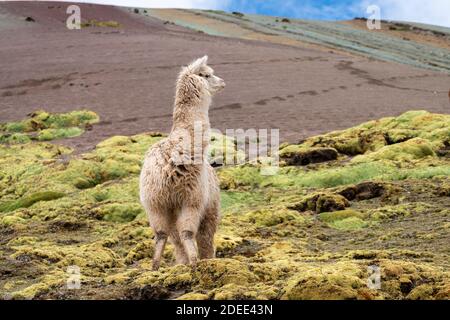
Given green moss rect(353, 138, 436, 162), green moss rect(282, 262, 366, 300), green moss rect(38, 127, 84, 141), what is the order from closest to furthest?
1. green moss rect(282, 262, 366, 300)
2. green moss rect(353, 138, 436, 162)
3. green moss rect(38, 127, 84, 141)

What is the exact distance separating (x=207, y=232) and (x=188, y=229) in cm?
106

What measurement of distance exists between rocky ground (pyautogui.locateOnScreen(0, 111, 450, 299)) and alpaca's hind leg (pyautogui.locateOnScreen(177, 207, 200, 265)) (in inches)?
17.2

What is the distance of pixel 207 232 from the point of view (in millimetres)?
11203

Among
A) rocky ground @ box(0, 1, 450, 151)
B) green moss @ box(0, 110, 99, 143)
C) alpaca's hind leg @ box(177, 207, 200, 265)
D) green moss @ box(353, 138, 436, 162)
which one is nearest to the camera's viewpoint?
alpaca's hind leg @ box(177, 207, 200, 265)

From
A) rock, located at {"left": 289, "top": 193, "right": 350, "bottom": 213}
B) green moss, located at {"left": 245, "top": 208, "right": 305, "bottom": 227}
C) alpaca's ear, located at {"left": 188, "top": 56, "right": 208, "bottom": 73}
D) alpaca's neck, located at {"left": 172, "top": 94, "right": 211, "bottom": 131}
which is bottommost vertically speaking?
green moss, located at {"left": 245, "top": 208, "right": 305, "bottom": 227}

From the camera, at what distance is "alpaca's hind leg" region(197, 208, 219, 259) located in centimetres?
1111

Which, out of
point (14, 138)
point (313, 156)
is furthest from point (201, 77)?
point (14, 138)

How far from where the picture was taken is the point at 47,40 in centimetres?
6850

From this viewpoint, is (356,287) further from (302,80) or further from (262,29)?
(262,29)

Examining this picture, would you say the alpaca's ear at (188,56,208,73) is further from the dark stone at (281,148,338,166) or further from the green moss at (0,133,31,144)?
the green moss at (0,133,31,144)

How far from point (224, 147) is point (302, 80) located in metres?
22.9

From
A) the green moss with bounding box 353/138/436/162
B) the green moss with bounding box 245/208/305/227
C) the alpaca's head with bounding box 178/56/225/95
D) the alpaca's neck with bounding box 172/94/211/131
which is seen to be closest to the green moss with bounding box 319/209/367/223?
the green moss with bounding box 245/208/305/227

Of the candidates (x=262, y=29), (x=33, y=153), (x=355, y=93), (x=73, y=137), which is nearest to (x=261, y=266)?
(x=33, y=153)

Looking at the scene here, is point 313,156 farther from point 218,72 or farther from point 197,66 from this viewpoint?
point 218,72
